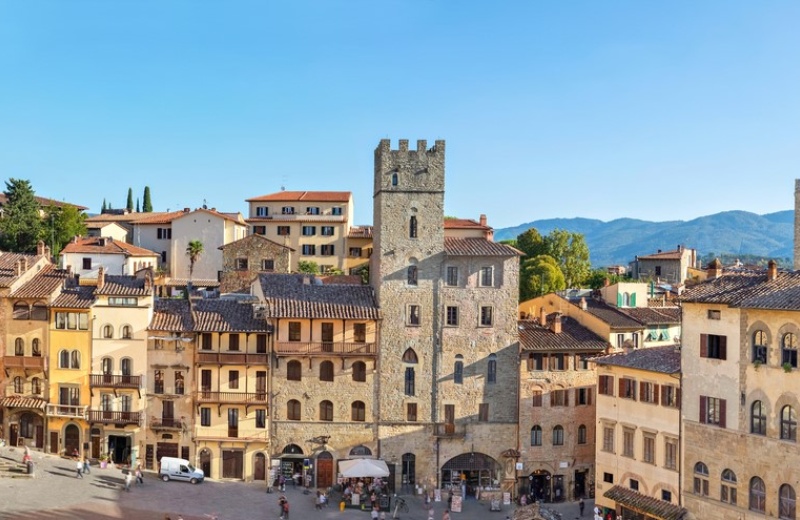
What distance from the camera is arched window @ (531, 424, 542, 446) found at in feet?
193

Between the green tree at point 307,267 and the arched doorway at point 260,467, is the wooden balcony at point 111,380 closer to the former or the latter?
the arched doorway at point 260,467

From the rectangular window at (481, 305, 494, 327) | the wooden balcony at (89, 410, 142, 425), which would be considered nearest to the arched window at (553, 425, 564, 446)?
the rectangular window at (481, 305, 494, 327)

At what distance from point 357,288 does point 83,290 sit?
61.3ft

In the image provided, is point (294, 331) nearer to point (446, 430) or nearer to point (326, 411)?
point (326, 411)

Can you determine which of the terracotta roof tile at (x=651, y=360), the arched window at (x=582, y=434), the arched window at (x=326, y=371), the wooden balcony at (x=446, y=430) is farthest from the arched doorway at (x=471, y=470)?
the terracotta roof tile at (x=651, y=360)

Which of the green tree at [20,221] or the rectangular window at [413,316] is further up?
the green tree at [20,221]

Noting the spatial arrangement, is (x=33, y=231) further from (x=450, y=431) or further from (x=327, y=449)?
(x=450, y=431)

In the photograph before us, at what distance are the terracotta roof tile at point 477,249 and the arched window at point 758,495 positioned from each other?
22.1 metres

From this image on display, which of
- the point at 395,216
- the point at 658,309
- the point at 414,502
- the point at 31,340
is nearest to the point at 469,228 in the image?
the point at 658,309

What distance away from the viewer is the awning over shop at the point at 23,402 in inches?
2269

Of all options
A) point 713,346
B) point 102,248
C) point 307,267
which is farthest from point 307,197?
point 713,346

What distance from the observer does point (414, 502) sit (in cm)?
5712

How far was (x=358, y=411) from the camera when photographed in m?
58.9

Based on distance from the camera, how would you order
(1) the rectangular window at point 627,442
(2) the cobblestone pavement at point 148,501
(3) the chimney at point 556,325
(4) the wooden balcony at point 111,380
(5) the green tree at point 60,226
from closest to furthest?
1. (2) the cobblestone pavement at point 148,501
2. (1) the rectangular window at point 627,442
3. (4) the wooden balcony at point 111,380
4. (3) the chimney at point 556,325
5. (5) the green tree at point 60,226
